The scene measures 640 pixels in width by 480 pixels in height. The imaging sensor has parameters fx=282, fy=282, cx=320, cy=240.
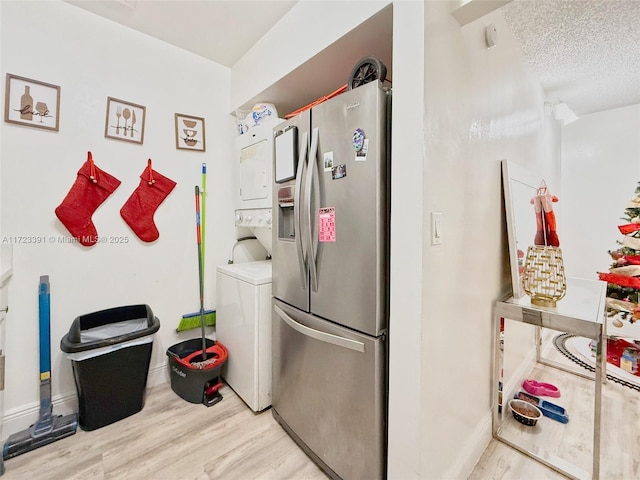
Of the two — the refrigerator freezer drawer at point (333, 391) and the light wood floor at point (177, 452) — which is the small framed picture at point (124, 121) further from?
the light wood floor at point (177, 452)

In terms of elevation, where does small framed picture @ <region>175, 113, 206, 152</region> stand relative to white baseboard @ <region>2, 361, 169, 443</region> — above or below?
above

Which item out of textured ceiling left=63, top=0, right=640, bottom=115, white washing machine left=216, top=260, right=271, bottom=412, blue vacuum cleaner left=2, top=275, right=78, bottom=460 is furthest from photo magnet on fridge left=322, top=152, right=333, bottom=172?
blue vacuum cleaner left=2, top=275, right=78, bottom=460

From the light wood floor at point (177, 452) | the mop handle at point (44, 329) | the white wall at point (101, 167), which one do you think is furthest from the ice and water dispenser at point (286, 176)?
the mop handle at point (44, 329)

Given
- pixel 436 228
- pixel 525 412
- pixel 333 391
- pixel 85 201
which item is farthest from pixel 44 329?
pixel 525 412

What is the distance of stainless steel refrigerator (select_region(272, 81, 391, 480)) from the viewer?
3.82 ft

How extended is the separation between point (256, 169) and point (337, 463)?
1.84 metres

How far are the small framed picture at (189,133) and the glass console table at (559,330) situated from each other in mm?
2440

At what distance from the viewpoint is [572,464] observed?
145 centimetres

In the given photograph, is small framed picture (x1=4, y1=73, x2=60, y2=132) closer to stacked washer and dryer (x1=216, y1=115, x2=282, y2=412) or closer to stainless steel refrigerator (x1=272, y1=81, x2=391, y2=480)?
stacked washer and dryer (x1=216, y1=115, x2=282, y2=412)

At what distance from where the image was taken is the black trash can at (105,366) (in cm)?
162

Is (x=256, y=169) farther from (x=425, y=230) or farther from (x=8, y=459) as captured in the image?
(x=8, y=459)

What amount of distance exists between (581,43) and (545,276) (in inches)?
64.4

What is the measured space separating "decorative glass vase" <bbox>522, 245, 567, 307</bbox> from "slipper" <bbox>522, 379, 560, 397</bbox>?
932 mm

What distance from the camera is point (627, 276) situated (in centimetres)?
233
